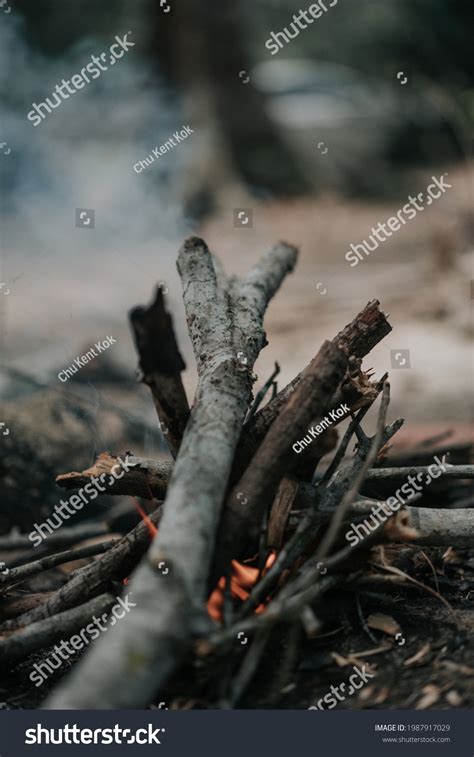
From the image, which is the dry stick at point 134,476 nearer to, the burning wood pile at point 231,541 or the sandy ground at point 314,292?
the burning wood pile at point 231,541

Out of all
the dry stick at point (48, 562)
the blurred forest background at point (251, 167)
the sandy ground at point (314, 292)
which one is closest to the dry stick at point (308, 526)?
the dry stick at point (48, 562)

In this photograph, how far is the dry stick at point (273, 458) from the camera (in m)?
1.32

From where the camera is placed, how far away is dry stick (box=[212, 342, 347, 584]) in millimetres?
1320

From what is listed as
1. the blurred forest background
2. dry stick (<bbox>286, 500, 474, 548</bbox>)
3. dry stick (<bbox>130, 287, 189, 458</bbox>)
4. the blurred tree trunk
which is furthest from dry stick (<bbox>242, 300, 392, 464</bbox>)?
the blurred tree trunk

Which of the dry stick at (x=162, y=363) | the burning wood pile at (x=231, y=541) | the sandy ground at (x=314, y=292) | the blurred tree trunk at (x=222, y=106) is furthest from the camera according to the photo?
the blurred tree trunk at (x=222, y=106)

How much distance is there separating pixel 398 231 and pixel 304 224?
0.75 m

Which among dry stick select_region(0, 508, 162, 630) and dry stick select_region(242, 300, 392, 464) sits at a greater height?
dry stick select_region(242, 300, 392, 464)

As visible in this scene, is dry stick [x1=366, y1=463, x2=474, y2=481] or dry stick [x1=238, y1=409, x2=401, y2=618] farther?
dry stick [x1=366, y1=463, x2=474, y2=481]

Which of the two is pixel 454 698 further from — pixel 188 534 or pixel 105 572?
pixel 105 572

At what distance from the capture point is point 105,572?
1486mm

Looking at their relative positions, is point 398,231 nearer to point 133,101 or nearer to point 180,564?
point 133,101

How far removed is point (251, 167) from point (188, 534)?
4789 millimetres

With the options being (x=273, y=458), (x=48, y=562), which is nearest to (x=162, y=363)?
(x=273, y=458)

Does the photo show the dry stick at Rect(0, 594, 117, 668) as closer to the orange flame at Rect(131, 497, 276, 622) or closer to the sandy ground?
the orange flame at Rect(131, 497, 276, 622)
